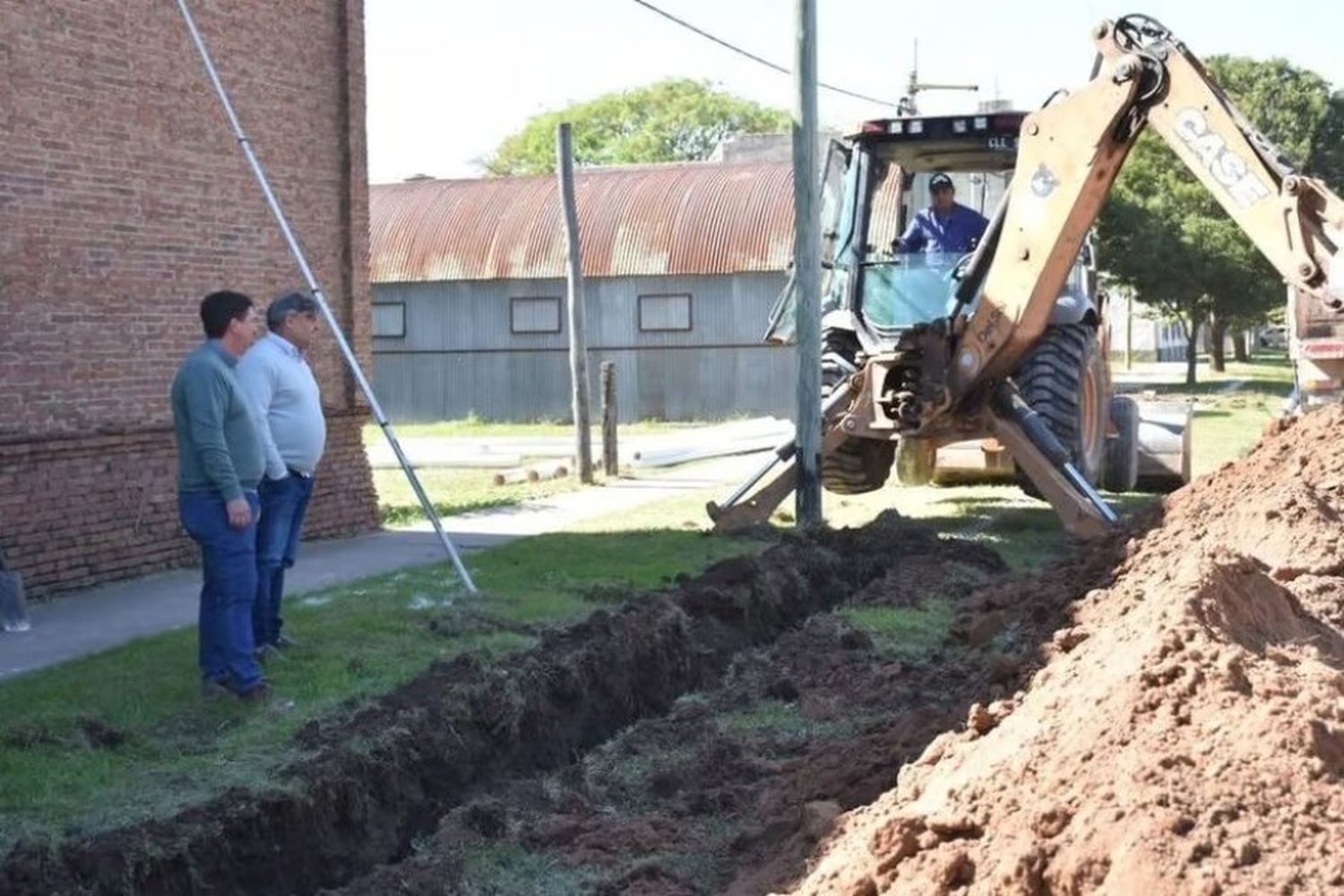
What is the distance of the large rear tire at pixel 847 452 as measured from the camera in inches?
555

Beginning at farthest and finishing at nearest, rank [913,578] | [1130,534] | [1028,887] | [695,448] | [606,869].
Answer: [695,448], [913,578], [1130,534], [606,869], [1028,887]

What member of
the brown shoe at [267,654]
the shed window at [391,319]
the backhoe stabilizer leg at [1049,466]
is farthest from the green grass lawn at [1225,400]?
the shed window at [391,319]

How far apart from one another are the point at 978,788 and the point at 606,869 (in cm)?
182

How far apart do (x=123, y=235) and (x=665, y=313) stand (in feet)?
74.9

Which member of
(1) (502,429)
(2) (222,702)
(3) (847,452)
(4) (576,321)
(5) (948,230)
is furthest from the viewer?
(1) (502,429)

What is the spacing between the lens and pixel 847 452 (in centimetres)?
1443

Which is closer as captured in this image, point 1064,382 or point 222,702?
point 222,702

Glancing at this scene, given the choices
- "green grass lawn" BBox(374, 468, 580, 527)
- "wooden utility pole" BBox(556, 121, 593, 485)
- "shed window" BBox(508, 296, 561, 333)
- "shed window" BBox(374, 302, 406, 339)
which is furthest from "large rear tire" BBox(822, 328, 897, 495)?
"shed window" BBox(374, 302, 406, 339)

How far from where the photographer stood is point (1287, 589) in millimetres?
7105

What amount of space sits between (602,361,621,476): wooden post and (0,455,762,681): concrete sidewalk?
1381 mm

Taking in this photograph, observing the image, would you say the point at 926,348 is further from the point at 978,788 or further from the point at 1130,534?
the point at 978,788

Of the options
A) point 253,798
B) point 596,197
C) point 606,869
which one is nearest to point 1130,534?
point 606,869

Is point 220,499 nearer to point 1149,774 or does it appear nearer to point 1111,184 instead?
point 1149,774

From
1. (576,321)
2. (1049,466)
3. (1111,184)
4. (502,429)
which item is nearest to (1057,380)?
(1049,466)
